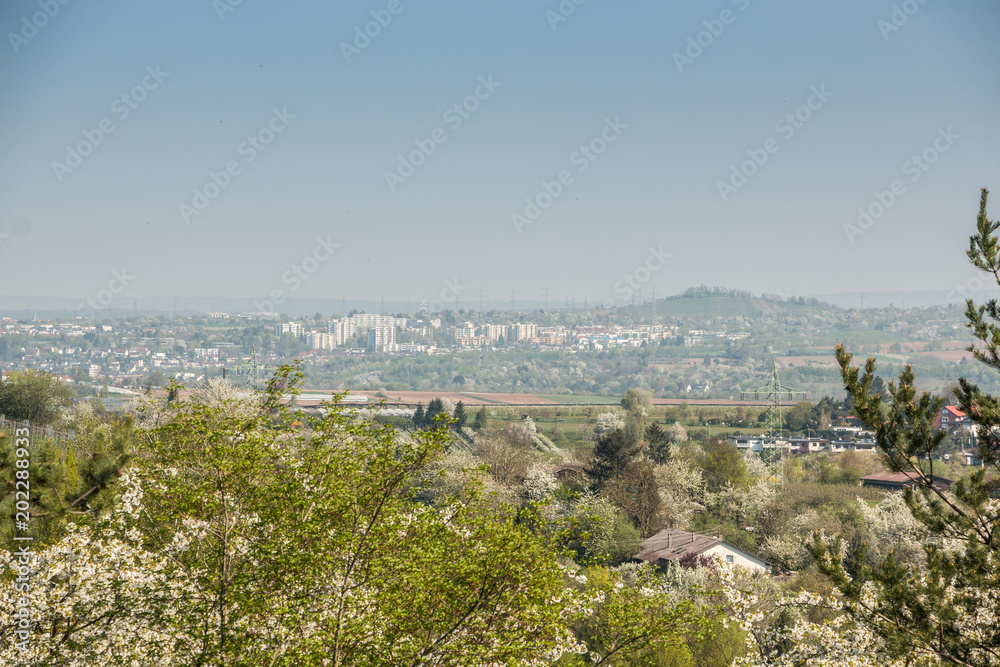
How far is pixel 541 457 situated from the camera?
4512 centimetres

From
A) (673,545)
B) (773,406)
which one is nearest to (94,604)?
(673,545)

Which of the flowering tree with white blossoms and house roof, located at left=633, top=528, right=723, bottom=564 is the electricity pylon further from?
the flowering tree with white blossoms

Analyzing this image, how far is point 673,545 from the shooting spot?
29.1 metres

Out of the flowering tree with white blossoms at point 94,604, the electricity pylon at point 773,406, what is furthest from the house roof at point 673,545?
the flowering tree with white blossoms at point 94,604

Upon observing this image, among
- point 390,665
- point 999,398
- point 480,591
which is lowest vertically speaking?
point 390,665

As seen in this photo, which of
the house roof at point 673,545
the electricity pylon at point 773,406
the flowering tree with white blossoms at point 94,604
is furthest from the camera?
the electricity pylon at point 773,406

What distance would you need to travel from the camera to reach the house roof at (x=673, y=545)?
27234 mm

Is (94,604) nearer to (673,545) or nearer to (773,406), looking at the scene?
(673,545)

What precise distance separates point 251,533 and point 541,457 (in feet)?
125

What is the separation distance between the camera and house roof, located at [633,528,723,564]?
2723cm

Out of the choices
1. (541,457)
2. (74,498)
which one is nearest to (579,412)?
(541,457)

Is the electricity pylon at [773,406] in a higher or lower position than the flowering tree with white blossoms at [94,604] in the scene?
lower

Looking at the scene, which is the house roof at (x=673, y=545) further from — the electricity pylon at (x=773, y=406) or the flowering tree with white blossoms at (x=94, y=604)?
the flowering tree with white blossoms at (x=94, y=604)

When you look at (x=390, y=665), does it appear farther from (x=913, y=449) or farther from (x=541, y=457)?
(x=541, y=457)
